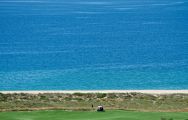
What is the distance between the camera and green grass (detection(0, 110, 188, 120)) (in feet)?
66.6

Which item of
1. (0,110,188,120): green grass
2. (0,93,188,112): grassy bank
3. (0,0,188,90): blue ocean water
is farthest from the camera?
(0,0,188,90): blue ocean water

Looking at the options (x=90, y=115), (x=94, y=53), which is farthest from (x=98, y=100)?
(x=94, y=53)

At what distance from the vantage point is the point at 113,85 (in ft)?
186

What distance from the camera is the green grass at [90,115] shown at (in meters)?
20.3

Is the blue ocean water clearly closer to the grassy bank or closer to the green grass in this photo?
the grassy bank

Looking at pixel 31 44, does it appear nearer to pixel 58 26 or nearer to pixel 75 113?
pixel 58 26

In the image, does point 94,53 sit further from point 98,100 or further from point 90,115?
point 90,115

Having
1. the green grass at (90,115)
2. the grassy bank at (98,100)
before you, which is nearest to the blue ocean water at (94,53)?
the grassy bank at (98,100)

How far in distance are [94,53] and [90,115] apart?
63.0 m

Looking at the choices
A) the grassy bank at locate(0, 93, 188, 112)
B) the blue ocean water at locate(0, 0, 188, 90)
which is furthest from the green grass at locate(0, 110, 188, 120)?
the blue ocean water at locate(0, 0, 188, 90)

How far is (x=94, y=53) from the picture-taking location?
275 feet

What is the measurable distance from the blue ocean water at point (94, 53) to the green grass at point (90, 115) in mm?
31838

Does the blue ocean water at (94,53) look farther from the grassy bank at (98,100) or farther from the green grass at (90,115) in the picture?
the green grass at (90,115)

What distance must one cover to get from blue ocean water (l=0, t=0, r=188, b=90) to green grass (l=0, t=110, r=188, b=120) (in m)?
31.8
